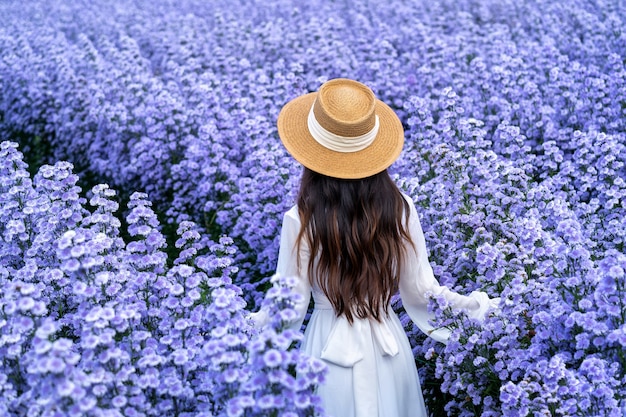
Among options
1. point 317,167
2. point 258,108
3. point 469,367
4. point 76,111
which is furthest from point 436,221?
point 76,111

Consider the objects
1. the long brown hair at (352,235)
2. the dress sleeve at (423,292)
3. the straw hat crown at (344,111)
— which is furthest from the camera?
the dress sleeve at (423,292)

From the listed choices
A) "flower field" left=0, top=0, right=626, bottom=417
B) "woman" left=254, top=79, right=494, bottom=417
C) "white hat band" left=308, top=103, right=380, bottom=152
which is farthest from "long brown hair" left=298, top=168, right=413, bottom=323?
"flower field" left=0, top=0, right=626, bottom=417

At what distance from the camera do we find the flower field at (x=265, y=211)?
108 inches

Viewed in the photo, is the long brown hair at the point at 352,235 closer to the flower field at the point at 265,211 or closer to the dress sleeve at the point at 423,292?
Result: the dress sleeve at the point at 423,292

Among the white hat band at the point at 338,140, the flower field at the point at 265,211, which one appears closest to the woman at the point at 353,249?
the white hat band at the point at 338,140

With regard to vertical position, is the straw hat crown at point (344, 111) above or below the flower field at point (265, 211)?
above

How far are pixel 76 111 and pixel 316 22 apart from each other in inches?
106

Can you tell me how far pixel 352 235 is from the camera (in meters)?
3.08

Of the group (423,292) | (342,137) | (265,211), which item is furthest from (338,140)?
(265,211)

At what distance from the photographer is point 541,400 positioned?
2.87 metres

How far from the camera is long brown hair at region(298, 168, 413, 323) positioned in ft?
10.1

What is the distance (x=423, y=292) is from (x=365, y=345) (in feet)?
1.21

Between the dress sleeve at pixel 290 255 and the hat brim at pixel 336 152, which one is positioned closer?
the hat brim at pixel 336 152

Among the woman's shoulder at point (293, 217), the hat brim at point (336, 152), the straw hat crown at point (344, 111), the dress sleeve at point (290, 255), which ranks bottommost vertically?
the dress sleeve at point (290, 255)
